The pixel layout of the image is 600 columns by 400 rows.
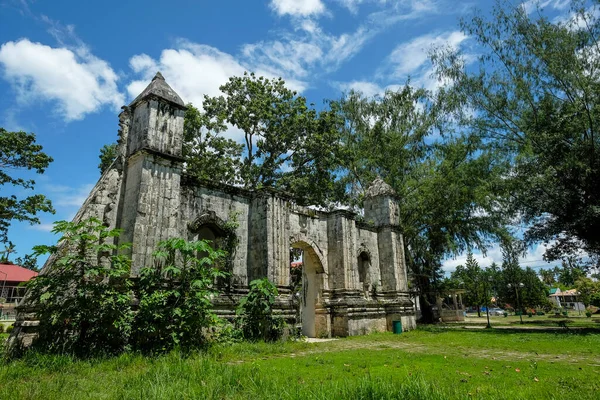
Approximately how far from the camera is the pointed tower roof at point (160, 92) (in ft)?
32.0

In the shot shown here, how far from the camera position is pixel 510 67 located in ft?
58.1

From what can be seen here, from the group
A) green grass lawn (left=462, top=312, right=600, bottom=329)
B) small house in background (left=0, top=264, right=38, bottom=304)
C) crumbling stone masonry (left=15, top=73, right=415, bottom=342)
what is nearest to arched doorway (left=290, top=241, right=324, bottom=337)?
crumbling stone masonry (left=15, top=73, right=415, bottom=342)

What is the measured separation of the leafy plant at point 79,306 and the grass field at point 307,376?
2.59ft

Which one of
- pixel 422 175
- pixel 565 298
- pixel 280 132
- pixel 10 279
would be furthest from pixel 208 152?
pixel 565 298

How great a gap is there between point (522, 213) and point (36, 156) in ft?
75.0

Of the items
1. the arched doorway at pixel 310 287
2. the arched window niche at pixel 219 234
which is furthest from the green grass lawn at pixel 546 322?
the arched window niche at pixel 219 234

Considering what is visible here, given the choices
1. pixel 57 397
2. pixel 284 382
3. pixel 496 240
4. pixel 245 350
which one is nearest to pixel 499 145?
pixel 496 240

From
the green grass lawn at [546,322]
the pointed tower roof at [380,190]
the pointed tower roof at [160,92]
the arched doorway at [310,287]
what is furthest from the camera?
the green grass lawn at [546,322]

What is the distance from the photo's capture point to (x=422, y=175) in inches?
862

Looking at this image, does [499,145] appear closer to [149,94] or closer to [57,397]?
[149,94]

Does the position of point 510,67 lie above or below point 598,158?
above

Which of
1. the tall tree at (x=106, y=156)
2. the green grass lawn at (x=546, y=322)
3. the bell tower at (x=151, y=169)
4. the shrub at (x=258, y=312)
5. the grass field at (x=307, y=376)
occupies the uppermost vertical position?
the tall tree at (x=106, y=156)

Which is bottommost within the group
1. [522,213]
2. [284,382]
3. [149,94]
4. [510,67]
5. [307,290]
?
[284,382]

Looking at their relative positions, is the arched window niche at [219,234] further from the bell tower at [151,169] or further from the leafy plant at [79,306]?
the leafy plant at [79,306]
